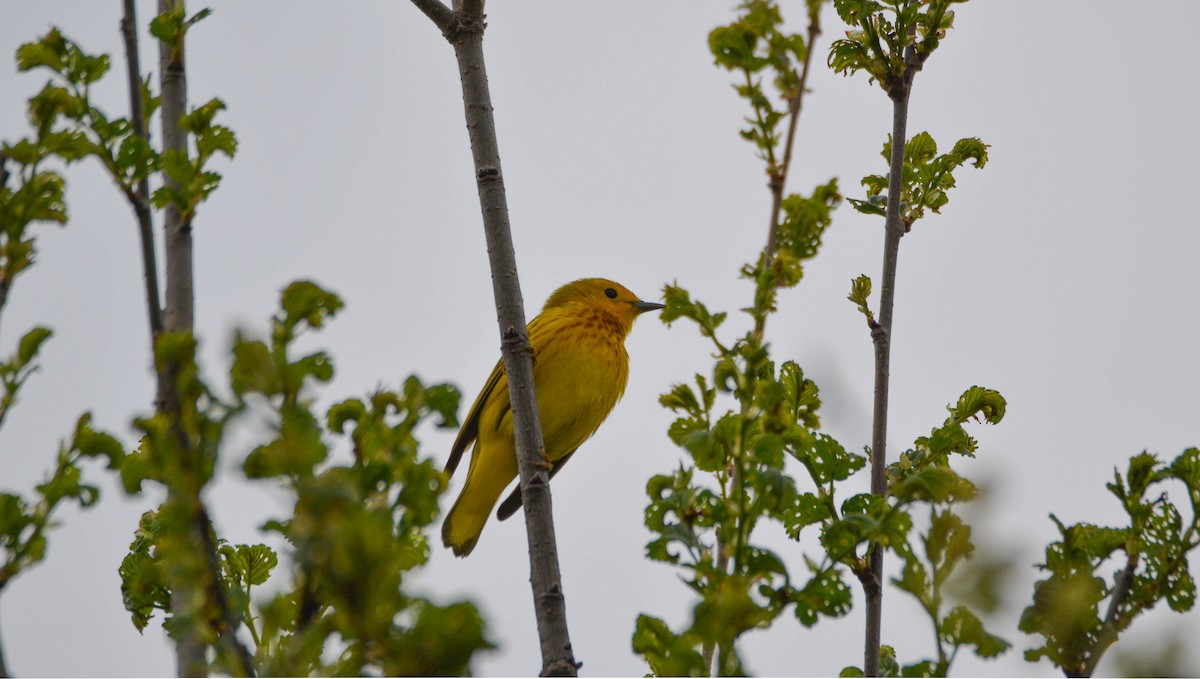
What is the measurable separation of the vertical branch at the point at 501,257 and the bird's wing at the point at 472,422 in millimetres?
2629

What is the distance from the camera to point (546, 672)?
268cm

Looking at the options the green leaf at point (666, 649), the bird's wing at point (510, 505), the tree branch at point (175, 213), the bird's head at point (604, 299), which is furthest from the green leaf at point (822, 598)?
the bird's head at point (604, 299)

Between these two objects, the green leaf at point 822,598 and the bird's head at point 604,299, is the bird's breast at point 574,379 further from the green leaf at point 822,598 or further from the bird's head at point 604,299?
the green leaf at point 822,598

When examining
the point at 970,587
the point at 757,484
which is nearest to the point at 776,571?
the point at 757,484

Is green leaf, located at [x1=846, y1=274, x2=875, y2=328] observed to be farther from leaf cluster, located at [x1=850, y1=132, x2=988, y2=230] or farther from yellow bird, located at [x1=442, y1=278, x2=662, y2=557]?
yellow bird, located at [x1=442, y1=278, x2=662, y2=557]

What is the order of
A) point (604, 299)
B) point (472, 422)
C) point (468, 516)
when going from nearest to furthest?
point (472, 422)
point (468, 516)
point (604, 299)

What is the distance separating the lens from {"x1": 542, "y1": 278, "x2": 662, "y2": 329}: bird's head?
7.31m

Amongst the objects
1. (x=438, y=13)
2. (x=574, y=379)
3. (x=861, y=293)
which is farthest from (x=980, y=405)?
(x=574, y=379)

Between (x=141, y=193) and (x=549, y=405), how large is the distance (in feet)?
14.3

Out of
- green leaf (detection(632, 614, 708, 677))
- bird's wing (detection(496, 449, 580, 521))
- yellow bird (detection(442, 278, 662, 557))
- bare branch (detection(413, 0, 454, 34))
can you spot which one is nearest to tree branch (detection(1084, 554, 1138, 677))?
green leaf (detection(632, 614, 708, 677))

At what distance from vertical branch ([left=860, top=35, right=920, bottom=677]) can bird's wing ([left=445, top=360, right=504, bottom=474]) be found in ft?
11.0

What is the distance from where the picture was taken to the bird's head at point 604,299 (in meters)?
7.31

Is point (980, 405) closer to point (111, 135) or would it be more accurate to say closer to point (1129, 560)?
point (1129, 560)

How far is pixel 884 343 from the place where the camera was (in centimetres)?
298
